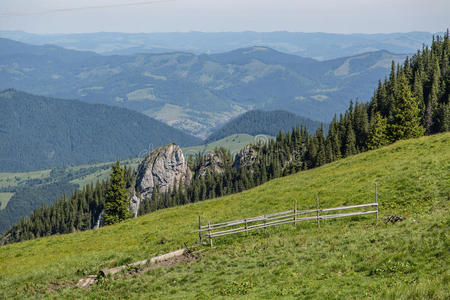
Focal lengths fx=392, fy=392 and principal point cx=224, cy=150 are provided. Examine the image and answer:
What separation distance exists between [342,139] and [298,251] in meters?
108

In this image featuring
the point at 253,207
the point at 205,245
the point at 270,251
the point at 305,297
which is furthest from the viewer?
the point at 253,207

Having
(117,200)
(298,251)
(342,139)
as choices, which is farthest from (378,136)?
(298,251)

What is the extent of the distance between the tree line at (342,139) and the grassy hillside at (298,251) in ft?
109

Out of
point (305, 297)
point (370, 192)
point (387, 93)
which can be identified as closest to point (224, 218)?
point (370, 192)

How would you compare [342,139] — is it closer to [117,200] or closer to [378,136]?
[378,136]

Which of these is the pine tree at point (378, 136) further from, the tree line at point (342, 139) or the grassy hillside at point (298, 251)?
the grassy hillside at point (298, 251)

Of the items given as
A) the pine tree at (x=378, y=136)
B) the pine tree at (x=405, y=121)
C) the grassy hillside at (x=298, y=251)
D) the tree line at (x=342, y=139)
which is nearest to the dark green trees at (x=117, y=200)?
the tree line at (x=342, y=139)

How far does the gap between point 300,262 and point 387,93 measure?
4773 inches

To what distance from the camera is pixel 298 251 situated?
2756 cm

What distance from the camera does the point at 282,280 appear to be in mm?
22797

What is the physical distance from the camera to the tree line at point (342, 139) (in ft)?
317

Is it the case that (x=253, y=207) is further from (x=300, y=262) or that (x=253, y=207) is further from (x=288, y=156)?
(x=288, y=156)

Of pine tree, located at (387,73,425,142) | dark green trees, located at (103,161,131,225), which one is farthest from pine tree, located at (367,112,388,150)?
dark green trees, located at (103,161,131,225)

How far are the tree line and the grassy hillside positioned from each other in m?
33.2
